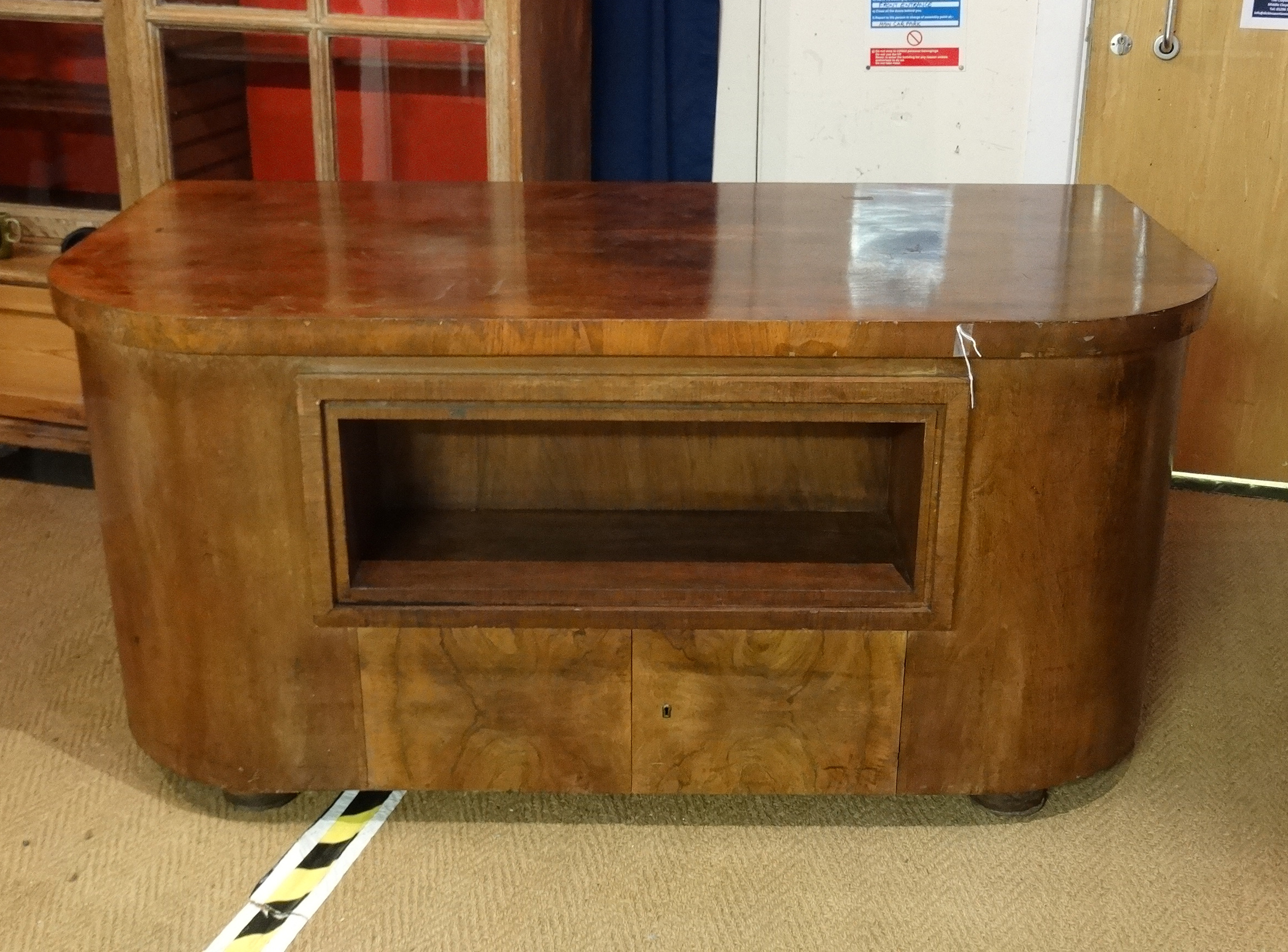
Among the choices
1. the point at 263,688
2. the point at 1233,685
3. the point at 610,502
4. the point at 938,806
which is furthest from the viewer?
the point at 1233,685

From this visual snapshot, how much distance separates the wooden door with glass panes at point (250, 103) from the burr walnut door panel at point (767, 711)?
124 centimetres


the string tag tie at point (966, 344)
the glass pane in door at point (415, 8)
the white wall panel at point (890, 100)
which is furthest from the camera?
the white wall panel at point (890, 100)

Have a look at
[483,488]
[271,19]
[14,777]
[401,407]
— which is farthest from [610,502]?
[271,19]

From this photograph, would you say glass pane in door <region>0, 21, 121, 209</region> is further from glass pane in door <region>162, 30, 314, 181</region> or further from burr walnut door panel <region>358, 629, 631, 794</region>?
burr walnut door panel <region>358, 629, 631, 794</region>

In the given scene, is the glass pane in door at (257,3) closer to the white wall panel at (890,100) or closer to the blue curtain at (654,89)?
the blue curtain at (654,89)

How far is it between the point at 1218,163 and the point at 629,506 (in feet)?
4.98

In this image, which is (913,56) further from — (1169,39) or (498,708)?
(498,708)

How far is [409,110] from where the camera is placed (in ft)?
8.84

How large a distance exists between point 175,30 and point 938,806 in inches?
77.7

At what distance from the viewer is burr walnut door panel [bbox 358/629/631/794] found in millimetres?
1725

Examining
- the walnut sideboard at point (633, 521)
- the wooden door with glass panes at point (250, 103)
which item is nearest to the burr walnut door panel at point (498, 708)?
the walnut sideboard at point (633, 521)

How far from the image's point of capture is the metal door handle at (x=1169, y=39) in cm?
274

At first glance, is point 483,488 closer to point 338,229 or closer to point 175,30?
point 338,229

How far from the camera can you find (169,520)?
1.69 m
